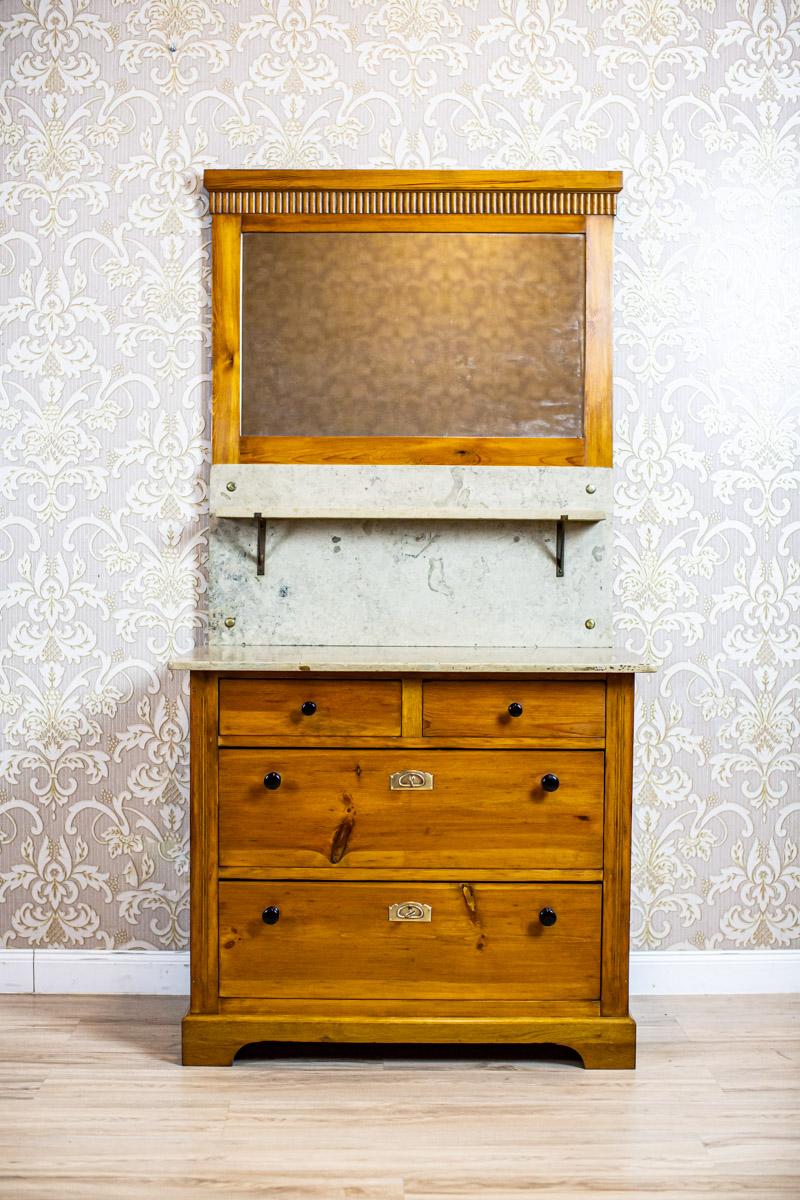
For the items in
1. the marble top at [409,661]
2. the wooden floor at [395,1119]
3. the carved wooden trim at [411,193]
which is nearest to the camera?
the wooden floor at [395,1119]

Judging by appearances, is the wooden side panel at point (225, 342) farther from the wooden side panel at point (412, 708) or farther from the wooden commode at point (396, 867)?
the wooden side panel at point (412, 708)

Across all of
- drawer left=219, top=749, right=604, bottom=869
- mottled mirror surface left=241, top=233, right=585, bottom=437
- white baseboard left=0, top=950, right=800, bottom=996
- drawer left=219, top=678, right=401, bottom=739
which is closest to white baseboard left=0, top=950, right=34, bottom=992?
white baseboard left=0, top=950, right=800, bottom=996

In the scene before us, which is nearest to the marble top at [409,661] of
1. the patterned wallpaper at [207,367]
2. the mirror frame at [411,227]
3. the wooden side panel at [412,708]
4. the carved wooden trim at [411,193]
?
the wooden side panel at [412,708]

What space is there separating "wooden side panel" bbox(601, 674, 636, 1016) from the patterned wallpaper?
440mm

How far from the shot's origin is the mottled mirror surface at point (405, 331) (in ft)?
7.82

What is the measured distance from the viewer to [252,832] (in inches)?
79.5

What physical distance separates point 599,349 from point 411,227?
0.56m

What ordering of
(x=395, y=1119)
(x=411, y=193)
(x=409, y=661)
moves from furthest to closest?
(x=411, y=193), (x=409, y=661), (x=395, y=1119)

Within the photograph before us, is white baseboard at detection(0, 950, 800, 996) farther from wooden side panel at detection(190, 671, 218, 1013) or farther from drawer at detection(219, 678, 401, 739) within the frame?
drawer at detection(219, 678, 401, 739)

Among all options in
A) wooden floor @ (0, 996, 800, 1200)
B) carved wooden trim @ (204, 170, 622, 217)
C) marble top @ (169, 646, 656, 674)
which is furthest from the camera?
carved wooden trim @ (204, 170, 622, 217)

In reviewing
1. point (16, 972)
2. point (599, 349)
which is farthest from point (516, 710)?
point (16, 972)

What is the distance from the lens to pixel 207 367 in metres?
2.42

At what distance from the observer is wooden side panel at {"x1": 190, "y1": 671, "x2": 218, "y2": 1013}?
6.59ft

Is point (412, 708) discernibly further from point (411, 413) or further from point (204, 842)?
point (411, 413)
